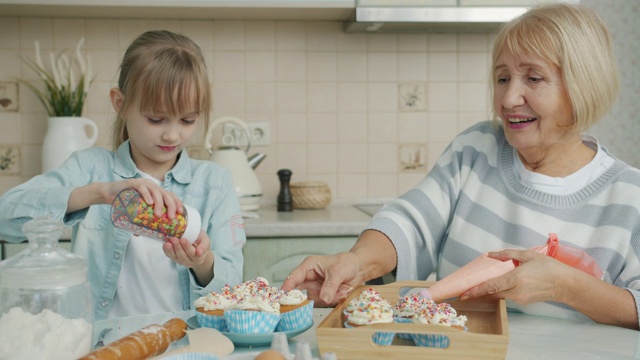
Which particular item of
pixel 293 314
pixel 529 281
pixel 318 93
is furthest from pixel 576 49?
pixel 318 93

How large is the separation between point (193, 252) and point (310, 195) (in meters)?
1.30

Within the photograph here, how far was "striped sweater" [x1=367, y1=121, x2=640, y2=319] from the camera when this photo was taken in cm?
128

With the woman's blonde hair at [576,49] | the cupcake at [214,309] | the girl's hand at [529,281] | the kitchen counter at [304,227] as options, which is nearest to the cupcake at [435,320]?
the girl's hand at [529,281]

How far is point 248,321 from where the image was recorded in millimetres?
938

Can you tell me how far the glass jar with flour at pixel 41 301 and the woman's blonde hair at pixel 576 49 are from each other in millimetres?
951

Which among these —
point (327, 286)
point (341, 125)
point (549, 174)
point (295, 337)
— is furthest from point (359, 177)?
point (295, 337)

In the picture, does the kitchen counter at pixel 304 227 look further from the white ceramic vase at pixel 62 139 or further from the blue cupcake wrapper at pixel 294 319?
Result: the blue cupcake wrapper at pixel 294 319

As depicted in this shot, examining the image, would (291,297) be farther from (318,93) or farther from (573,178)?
(318,93)

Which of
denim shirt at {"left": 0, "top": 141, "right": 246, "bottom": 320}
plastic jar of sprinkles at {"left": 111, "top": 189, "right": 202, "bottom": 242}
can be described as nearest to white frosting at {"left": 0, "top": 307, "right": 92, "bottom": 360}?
plastic jar of sprinkles at {"left": 111, "top": 189, "right": 202, "bottom": 242}

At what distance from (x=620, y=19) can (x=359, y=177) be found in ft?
3.95

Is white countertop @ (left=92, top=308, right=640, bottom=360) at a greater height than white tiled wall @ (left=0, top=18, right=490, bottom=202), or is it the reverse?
white tiled wall @ (left=0, top=18, right=490, bottom=202)

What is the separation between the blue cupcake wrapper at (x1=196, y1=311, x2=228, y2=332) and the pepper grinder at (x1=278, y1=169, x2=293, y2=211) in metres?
1.51

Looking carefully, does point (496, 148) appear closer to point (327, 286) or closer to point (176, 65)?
point (327, 286)

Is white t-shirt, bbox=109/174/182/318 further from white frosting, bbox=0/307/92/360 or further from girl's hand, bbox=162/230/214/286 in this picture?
white frosting, bbox=0/307/92/360
